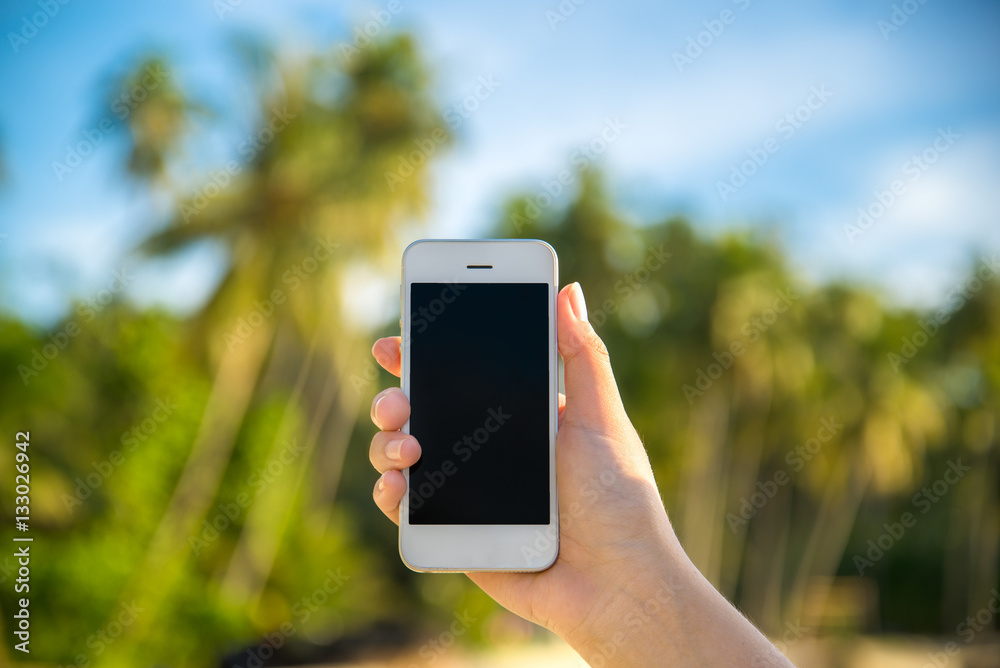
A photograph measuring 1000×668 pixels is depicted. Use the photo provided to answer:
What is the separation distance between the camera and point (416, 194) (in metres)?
22.3

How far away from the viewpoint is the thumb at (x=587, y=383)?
3.19m

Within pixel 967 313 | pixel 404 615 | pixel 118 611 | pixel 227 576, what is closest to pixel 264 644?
pixel 118 611

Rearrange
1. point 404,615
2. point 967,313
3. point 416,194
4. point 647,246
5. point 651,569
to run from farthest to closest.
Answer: point 967,313 < point 647,246 < point 404,615 < point 416,194 < point 651,569

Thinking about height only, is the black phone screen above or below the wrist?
above

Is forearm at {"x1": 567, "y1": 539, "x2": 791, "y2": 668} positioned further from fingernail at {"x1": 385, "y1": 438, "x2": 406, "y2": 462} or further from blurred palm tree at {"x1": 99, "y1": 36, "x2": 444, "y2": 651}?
blurred palm tree at {"x1": 99, "y1": 36, "x2": 444, "y2": 651}

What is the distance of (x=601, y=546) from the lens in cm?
292

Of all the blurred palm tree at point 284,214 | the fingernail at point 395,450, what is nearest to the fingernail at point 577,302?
Result: the fingernail at point 395,450

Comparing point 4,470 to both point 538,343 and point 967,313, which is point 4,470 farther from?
point 967,313

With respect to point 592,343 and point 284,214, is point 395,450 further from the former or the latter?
point 284,214

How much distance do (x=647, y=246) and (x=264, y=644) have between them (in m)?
23.7

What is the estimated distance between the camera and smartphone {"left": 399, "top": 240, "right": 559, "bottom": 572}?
3.05 metres

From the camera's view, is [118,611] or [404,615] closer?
[118,611]

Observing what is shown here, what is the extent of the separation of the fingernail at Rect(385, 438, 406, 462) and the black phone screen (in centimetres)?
14

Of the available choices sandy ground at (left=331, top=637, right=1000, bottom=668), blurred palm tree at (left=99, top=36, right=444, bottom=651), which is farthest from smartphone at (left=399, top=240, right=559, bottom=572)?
blurred palm tree at (left=99, top=36, right=444, bottom=651)
